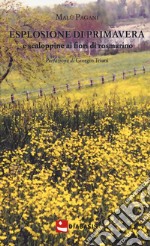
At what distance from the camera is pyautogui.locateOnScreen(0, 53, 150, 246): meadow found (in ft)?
30.1

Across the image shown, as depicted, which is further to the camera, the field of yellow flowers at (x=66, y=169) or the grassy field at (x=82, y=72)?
the grassy field at (x=82, y=72)

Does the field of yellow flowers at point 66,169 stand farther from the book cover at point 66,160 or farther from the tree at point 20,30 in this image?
the tree at point 20,30

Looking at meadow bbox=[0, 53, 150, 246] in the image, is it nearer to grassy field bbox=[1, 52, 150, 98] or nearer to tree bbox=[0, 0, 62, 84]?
tree bbox=[0, 0, 62, 84]

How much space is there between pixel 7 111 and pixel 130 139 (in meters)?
6.00

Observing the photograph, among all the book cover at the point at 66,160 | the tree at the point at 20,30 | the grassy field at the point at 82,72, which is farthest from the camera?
the grassy field at the point at 82,72

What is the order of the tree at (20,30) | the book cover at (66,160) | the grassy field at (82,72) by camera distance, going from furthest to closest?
the grassy field at (82,72)
the tree at (20,30)
the book cover at (66,160)

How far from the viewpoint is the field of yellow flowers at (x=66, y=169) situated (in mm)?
9195

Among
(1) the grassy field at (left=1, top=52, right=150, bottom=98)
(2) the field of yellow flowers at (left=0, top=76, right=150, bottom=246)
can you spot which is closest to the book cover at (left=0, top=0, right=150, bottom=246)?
(2) the field of yellow flowers at (left=0, top=76, right=150, bottom=246)

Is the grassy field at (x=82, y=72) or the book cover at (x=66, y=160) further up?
the book cover at (x=66, y=160)

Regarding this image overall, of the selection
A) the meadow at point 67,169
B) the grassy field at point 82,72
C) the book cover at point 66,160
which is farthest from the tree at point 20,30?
the grassy field at point 82,72

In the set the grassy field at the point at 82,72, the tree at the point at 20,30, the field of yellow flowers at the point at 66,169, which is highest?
the tree at the point at 20,30

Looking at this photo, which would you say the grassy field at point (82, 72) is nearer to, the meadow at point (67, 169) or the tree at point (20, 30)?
the tree at point (20, 30)

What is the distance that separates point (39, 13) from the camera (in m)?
24.7

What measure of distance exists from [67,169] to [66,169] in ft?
0.80
